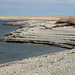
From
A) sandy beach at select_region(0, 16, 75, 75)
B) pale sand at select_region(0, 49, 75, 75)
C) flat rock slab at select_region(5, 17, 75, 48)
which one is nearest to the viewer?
pale sand at select_region(0, 49, 75, 75)

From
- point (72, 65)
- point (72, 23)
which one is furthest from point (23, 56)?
point (72, 23)

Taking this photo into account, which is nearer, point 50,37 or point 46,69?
point 46,69

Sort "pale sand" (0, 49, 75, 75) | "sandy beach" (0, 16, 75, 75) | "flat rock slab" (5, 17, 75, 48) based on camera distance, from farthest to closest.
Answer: "flat rock slab" (5, 17, 75, 48) → "sandy beach" (0, 16, 75, 75) → "pale sand" (0, 49, 75, 75)

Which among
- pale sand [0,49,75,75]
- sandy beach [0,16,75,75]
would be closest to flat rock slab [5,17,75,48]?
sandy beach [0,16,75,75]

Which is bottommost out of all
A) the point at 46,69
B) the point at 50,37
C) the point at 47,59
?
the point at 50,37

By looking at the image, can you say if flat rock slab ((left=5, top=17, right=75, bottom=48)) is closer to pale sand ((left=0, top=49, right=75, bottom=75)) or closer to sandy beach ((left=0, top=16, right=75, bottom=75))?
sandy beach ((left=0, top=16, right=75, bottom=75))

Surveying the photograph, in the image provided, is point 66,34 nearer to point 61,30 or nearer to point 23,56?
point 61,30

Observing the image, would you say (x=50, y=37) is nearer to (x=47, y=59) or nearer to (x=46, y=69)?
(x=47, y=59)

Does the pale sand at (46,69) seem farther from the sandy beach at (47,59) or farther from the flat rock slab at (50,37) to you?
the flat rock slab at (50,37)

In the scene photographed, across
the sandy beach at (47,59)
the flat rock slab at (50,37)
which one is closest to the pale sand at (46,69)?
the sandy beach at (47,59)

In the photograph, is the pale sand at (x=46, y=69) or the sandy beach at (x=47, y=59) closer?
the pale sand at (x=46, y=69)

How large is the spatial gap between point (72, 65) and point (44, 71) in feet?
4.81

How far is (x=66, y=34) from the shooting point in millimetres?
26609

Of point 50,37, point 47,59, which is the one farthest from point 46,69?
point 50,37
